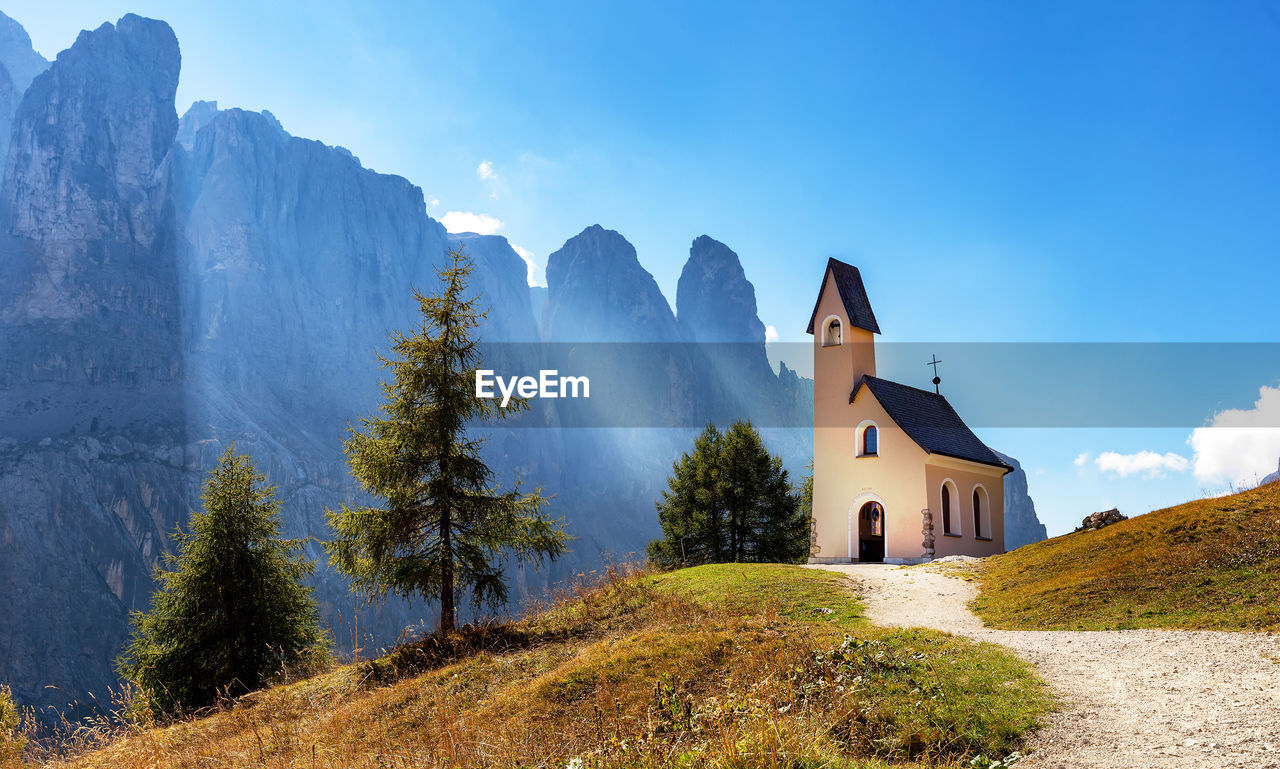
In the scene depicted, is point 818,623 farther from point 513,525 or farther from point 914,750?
point 513,525

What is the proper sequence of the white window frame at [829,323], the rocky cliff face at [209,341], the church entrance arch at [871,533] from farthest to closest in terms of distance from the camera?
the rocky cliff face at [209,341] < the white window frame at [829,323] < the church entrance arch at [871,533]

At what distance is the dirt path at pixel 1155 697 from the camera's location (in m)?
5.99

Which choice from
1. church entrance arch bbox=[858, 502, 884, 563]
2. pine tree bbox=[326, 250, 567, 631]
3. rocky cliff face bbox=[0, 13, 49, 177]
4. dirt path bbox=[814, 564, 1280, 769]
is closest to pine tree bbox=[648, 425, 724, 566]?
church entrance arch bbox=[858, 502, 884, 563]

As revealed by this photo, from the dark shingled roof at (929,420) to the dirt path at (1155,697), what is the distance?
1467cm

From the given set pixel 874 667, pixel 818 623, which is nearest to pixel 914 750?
pixel 874 667

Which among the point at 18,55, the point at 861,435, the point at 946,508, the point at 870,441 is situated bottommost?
the point at 946,508

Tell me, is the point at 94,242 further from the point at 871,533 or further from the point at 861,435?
the point at 871,533

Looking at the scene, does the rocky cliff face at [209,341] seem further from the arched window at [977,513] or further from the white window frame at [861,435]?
the white window frame at [861,435]

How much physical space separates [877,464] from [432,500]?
52.5 feet

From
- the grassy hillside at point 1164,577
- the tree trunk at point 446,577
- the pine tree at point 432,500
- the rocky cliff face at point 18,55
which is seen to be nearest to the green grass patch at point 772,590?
the grassy hillside at point 1164,577

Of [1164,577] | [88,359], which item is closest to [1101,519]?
[1164,577]

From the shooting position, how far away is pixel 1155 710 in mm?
6918

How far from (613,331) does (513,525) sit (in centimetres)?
13868

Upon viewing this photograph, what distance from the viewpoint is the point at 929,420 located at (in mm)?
27641
